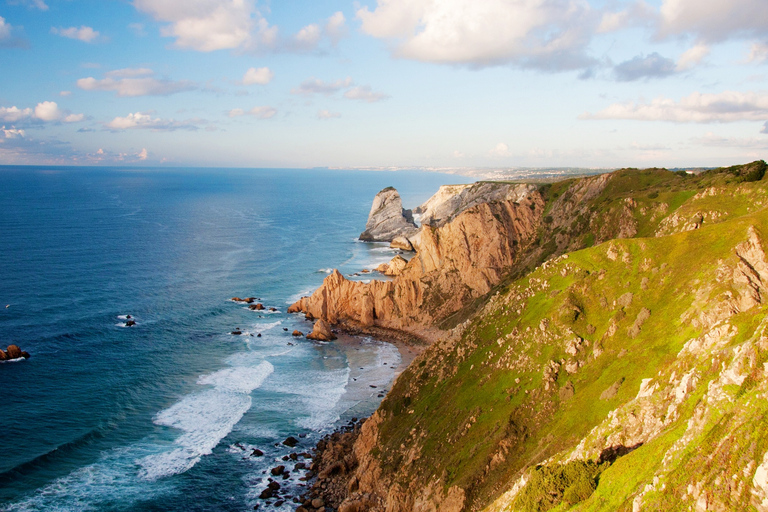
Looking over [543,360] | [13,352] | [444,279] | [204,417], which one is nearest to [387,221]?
[444,279]

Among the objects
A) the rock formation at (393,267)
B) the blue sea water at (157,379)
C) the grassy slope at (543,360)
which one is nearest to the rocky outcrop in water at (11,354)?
the blue sea water at (157,379)

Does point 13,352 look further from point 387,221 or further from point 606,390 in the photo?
point 387,221

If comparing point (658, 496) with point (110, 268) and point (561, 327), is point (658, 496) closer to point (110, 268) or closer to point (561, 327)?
A: point (561, 327)

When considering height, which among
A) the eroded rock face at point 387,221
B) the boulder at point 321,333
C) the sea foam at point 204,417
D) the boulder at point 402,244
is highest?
the eroded rock face at point 387,221

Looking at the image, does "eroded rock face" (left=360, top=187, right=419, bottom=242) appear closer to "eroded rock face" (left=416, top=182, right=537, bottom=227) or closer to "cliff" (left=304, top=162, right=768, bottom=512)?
"eroded rock face" (left=416, top=182, right=537, bottom=227)

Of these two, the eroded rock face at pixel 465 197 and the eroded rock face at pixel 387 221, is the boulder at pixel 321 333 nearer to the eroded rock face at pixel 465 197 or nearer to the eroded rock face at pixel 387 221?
the eroded rock face at pixel 465 197

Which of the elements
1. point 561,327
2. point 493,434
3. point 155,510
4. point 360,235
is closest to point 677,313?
point 561,327
